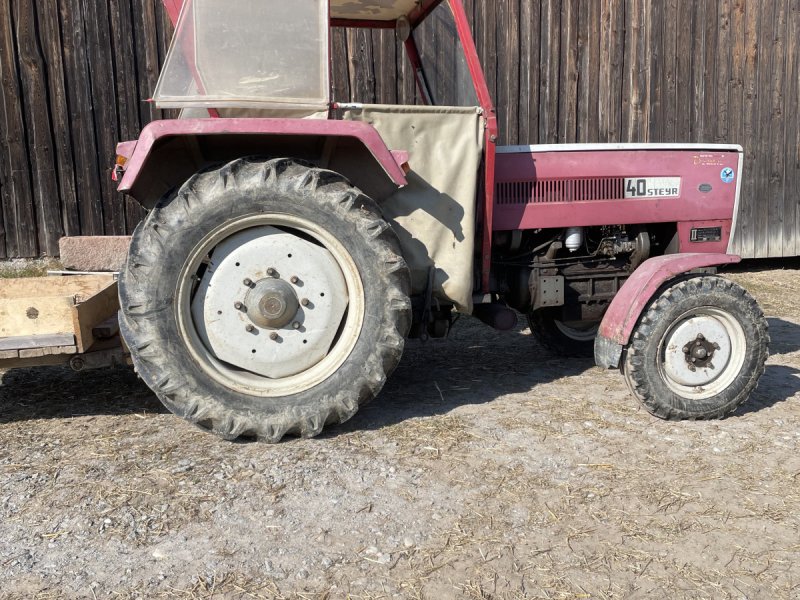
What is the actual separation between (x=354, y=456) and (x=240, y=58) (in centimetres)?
181

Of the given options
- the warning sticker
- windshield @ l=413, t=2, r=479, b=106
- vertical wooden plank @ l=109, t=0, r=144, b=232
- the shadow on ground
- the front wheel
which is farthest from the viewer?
vertical wooden plank @ l=109, t=0, r=144, b=232

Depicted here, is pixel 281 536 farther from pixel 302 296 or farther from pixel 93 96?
pixel 93 96

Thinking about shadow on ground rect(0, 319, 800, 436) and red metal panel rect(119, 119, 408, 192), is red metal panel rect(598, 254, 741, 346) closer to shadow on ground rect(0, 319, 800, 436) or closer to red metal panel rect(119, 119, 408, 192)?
shadow on ground rect(0, 319, 800, 436)

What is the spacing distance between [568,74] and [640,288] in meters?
4.44

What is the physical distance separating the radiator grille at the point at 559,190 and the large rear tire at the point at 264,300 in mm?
949

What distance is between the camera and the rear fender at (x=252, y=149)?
281cm

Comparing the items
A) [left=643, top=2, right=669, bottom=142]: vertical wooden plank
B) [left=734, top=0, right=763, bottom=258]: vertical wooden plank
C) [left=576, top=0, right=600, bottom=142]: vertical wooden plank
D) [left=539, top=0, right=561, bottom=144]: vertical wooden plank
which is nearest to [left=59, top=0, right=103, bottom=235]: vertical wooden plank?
[left=539, top=0, right=561, bottom=144]: vertical wooden plank

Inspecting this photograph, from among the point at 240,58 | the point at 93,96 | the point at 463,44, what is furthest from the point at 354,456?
the point at 93,96

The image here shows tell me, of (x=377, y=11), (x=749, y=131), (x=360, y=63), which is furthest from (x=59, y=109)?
(x=749, y=131)

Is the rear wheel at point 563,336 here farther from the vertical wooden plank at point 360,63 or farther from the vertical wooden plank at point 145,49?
the vertical wooden plank at point 145,49

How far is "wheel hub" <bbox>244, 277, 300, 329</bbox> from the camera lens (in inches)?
117

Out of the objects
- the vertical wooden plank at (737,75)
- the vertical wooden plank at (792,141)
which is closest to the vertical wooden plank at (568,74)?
the vertical wooden plank at (737,75)

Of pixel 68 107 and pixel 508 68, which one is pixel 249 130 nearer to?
pixel 68 107

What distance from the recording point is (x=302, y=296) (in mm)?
3066
